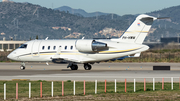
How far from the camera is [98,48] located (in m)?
43.4

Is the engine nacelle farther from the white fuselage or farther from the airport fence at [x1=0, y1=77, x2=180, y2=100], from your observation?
the airport fence at [x1=0, y1=77, x2=180, y2=100]

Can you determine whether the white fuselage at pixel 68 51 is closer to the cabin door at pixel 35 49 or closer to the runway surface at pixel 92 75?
the cabin door at pixel 35 49

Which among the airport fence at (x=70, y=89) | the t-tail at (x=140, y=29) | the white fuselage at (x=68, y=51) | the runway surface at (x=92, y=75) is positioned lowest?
the runway surface at (x=92, y=75)

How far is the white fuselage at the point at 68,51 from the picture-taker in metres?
43.1

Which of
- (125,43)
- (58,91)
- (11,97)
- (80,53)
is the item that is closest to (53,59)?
(80,53)

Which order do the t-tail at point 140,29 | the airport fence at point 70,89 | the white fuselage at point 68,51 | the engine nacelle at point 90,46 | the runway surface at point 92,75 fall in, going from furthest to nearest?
1. the t-tail at point 140,29
2. the engine nacelle at point 90,46
3. the white fuselage at point 68,51
4. the runway surface at point 92,75
5. the airport fence at point 70,89

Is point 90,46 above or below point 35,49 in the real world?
above

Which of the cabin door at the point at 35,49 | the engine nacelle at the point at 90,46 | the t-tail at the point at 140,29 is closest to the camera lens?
the engine nacelle at the point at 90,46

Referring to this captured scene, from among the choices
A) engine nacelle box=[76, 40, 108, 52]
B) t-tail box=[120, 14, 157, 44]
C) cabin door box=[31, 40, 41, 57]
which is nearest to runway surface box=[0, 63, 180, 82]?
engine nacelle box=[76, 40, 108, 52]

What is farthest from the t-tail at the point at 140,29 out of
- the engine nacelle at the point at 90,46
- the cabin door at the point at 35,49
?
the cabin door at the point at 35,49

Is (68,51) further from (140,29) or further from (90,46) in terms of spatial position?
(140,29)

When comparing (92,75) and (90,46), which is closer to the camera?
(92,75)

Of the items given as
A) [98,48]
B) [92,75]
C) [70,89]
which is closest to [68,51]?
[98,48]

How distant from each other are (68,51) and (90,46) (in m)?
3.20
